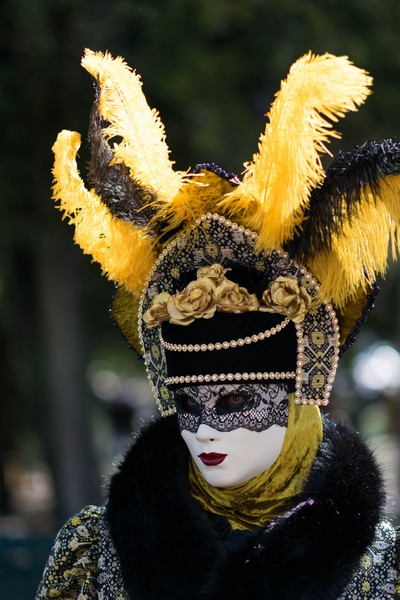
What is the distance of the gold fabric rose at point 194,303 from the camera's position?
126 inches

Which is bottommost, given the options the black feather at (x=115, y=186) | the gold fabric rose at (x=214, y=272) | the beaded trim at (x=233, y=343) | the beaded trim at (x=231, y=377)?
the beaded trim at (x=231, y=377)

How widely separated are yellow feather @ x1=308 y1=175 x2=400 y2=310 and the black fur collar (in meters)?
0.46

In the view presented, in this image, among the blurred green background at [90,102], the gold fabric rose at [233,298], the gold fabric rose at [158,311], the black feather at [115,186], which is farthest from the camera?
the blurred green background at [90,102]

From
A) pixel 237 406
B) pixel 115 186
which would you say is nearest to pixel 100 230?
pixel 115 186

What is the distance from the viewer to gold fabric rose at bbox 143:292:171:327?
3314 millimetres

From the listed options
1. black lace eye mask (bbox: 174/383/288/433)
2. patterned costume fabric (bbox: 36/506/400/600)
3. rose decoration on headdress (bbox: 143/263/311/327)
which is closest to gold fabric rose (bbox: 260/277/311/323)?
rose decoration on headdress (bbox: 143/263/311/327)

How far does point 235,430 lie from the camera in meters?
3.23

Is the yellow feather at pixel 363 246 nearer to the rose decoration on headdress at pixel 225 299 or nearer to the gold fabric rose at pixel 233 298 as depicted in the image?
the rose decoration on headdress at pixel 225 299

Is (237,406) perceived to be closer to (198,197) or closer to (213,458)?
(213,458)

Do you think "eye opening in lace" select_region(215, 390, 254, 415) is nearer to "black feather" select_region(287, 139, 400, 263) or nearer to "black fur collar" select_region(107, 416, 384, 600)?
"black fur collar" select_region(107, 416, 384, 600)

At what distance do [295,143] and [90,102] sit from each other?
490 centimetres

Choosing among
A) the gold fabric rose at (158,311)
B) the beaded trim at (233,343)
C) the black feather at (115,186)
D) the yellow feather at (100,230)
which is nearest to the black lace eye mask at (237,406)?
the beaded trim at (233,343)

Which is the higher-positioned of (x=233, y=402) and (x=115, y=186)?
(x=115, y=186)

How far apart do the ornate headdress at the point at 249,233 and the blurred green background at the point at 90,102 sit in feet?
6.86
